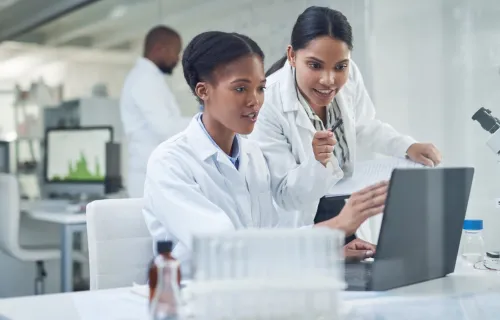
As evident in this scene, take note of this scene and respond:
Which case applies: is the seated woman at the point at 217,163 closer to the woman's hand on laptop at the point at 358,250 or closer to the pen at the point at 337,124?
the woman's hand on laptop at the point at 358,250

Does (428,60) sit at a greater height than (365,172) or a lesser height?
greater

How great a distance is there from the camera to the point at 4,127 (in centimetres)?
516

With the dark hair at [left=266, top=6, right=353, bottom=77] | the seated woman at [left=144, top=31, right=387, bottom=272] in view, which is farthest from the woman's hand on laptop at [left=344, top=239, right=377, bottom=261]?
the dark hair at [left=266, top=6, right=353, bottom=77]

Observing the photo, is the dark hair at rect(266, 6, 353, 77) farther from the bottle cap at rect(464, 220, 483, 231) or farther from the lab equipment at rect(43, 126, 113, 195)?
the lab equipment at rect(43, 126, 113, 195)

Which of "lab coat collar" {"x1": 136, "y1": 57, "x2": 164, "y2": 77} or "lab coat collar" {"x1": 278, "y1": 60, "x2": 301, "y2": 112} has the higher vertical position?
"lab coat collar" {"x1": 136, "y1": 57, "x2": 164, "y2": 77}

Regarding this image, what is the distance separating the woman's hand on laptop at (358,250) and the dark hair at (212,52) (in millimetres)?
467

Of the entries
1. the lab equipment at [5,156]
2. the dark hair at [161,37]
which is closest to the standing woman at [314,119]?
the dark hair at [161,37]

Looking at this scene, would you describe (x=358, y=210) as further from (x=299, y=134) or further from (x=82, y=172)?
(x=82, y=172)

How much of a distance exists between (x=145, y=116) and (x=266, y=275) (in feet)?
7.11

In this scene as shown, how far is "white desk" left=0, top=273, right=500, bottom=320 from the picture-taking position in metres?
1.06

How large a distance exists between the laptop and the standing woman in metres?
0.30

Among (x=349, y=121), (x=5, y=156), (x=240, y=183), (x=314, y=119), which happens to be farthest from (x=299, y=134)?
(x=5, y=156)

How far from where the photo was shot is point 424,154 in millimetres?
1763

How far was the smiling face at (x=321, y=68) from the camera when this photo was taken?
1661 millimetres
